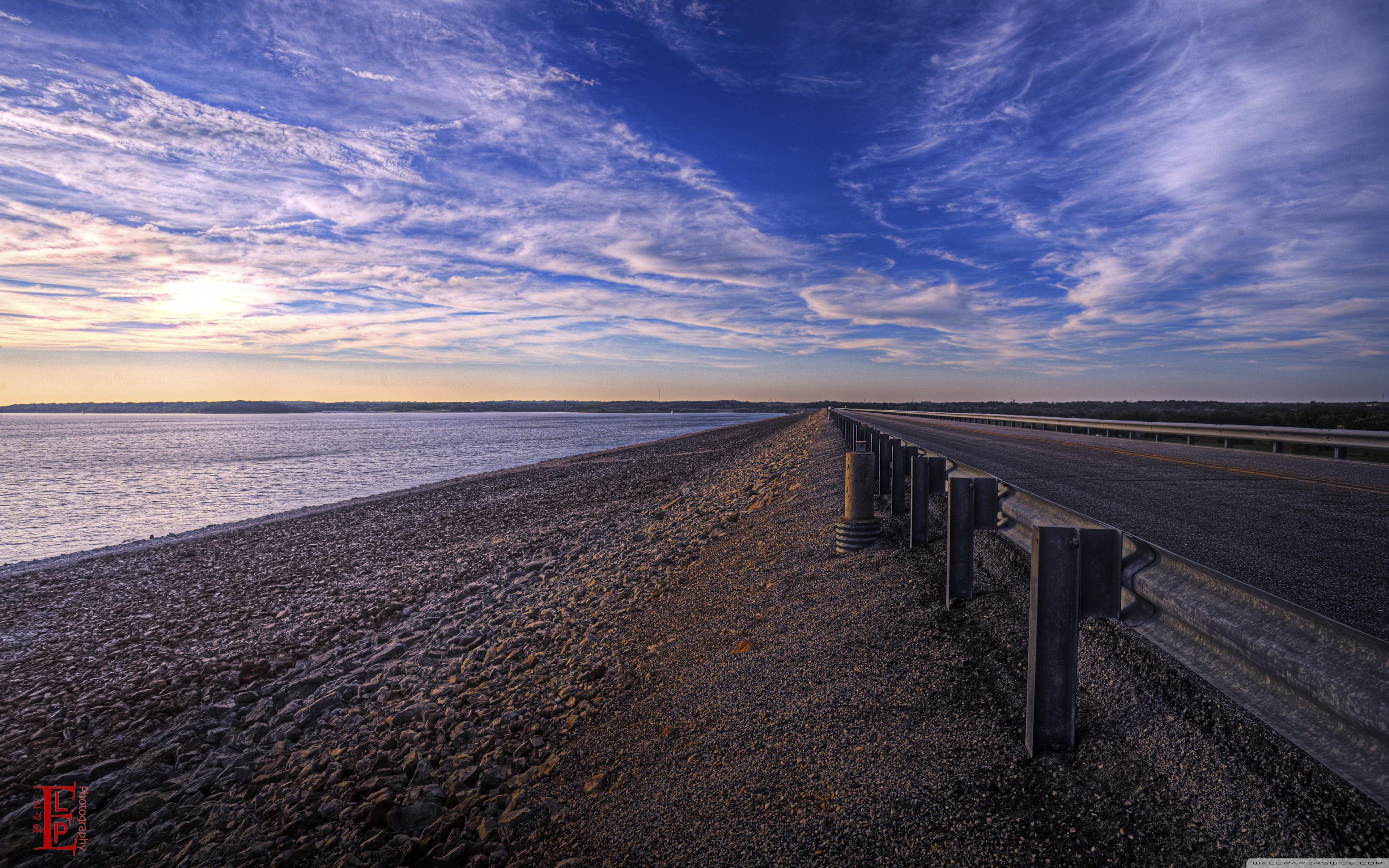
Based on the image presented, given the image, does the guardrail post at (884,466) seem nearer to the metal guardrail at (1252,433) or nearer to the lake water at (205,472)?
the metal guardrail at (1252,433)

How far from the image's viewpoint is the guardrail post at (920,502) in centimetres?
577

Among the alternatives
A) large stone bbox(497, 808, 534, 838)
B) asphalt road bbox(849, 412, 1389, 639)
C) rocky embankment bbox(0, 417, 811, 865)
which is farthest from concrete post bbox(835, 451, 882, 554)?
large stone bbox(497, 808, 534, 838)

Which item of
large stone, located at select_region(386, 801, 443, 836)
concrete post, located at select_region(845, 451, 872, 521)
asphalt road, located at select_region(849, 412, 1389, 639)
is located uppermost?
concrete post, located at select_region(845, 451, 872, 521)

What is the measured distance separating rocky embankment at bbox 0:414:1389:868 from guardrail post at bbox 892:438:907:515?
636 mm

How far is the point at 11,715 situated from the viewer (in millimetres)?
5645

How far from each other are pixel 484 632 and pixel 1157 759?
6.19 metres

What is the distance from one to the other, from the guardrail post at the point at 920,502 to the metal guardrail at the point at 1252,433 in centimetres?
1104

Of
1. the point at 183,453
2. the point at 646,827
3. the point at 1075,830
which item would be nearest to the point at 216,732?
the point at 646,827

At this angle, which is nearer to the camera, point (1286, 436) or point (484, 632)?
point (484, 632)

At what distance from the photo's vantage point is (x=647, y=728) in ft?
12.6

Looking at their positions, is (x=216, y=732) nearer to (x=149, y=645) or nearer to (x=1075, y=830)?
(x=149, y=645)

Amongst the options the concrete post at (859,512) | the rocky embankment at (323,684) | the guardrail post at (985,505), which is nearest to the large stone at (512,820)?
the rocky embankment at (323,684)

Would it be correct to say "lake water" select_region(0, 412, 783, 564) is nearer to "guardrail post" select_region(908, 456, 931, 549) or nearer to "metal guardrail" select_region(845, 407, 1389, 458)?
"guardrail post" select_region(908, 456, 931, 549)

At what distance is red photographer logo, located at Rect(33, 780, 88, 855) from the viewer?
390 cm
